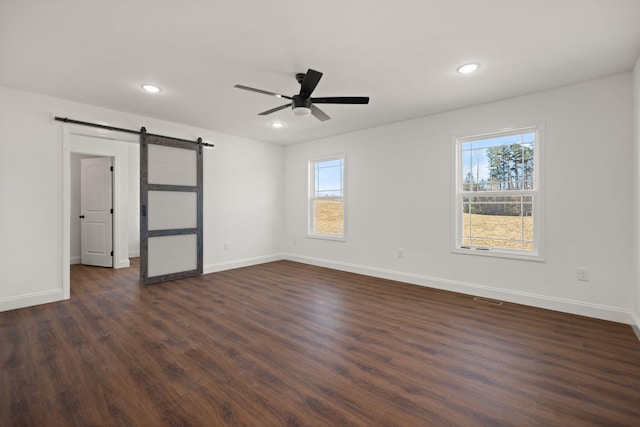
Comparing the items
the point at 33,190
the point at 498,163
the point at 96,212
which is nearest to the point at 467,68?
the point at 498,163

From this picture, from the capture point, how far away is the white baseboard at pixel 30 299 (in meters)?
3.38

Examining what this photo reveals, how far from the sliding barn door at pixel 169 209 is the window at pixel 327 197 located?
2.22 meters

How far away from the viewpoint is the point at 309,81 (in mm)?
2629

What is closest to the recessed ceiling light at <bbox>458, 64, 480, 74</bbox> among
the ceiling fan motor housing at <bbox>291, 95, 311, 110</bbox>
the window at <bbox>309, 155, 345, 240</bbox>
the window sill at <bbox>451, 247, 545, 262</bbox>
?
the ceiling fan motor housing at <bbox>291, 95, 311, 110</bbox>

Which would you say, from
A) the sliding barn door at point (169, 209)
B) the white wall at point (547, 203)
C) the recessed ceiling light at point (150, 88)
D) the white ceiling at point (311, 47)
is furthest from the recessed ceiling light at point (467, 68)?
the sliding barn door at point (169, 209)

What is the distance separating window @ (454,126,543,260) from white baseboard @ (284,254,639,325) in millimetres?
482

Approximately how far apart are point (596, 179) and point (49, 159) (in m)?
6.39

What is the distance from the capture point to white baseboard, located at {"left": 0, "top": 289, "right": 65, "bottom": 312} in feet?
11.1

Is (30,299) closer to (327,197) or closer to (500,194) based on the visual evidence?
(327,197)

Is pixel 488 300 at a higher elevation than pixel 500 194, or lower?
lower

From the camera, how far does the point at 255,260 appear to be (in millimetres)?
6043

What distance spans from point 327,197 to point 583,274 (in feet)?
13.0

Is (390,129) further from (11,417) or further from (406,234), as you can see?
(11,417)

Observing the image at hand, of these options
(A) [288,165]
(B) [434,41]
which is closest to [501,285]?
(B) [434,41]
